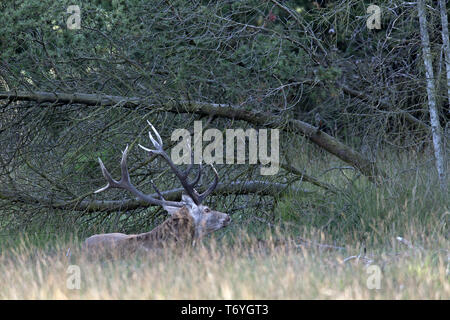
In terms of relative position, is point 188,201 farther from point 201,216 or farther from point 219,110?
point 219,110

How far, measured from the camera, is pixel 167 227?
8.42m

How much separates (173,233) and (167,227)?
157mm

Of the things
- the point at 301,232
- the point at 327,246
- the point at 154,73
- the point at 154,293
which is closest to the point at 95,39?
the point at 154,73

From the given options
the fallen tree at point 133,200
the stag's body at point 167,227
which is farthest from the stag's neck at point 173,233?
the fallen tree at point 133,200

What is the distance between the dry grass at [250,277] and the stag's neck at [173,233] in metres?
0.74

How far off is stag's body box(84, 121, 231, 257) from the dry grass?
632 millimetres

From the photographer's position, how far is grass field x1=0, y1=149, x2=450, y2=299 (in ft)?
18.7

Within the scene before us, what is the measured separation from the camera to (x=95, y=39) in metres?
10.1

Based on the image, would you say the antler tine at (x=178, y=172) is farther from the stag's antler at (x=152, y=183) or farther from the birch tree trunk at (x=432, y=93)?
the birch tree trunk at (x=432, y=93)

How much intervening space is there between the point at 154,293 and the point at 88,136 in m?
4.31

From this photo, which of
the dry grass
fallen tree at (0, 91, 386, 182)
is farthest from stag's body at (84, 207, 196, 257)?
fallen tree at (0, 91, 386, 182)

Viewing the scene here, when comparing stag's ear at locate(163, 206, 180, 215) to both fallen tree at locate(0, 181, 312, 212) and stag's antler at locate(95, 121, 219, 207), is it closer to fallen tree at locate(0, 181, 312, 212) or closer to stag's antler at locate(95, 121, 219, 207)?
stag's antler at locate(95, 121, 219, 207)

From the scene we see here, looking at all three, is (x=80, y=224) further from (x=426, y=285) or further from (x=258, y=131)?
(x=426, y=285)
